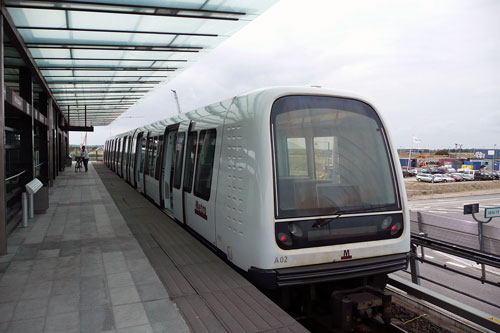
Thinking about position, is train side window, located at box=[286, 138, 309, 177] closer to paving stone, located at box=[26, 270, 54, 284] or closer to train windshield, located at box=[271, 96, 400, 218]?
train windshield, located at box=[271, 96, 400, 218]

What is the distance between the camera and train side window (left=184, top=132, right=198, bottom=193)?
7.10m

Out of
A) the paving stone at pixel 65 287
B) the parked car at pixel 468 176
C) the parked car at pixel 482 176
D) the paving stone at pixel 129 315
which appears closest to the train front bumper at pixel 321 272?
the paving stone at pixel 129 315

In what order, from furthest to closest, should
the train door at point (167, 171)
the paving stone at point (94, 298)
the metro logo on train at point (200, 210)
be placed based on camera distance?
the train door at point (167, 171)
the metro logo on train at point (200, 210)
the paving stone at point (94, 298)

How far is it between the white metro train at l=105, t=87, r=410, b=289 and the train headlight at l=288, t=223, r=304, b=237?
0.04 ft

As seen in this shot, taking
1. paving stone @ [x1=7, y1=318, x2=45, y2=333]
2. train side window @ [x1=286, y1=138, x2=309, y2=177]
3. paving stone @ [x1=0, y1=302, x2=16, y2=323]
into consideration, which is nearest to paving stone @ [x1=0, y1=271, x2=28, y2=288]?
paving stone @ [x1=0, y1=302, x2=16, y2=323]

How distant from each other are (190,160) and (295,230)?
3.41m

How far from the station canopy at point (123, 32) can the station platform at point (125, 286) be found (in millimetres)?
4564

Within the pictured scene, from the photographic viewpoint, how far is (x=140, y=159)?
14.6m

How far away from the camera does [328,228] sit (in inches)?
180

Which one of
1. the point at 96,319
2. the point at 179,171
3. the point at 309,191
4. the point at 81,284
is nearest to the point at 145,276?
the point at 81,284

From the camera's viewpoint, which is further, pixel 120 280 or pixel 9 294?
pixel 120 280

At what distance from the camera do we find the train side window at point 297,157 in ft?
15.1

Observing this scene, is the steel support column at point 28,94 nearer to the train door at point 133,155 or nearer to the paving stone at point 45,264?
the train door at point 133,155

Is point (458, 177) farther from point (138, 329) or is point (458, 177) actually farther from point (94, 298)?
point (138, 329)
